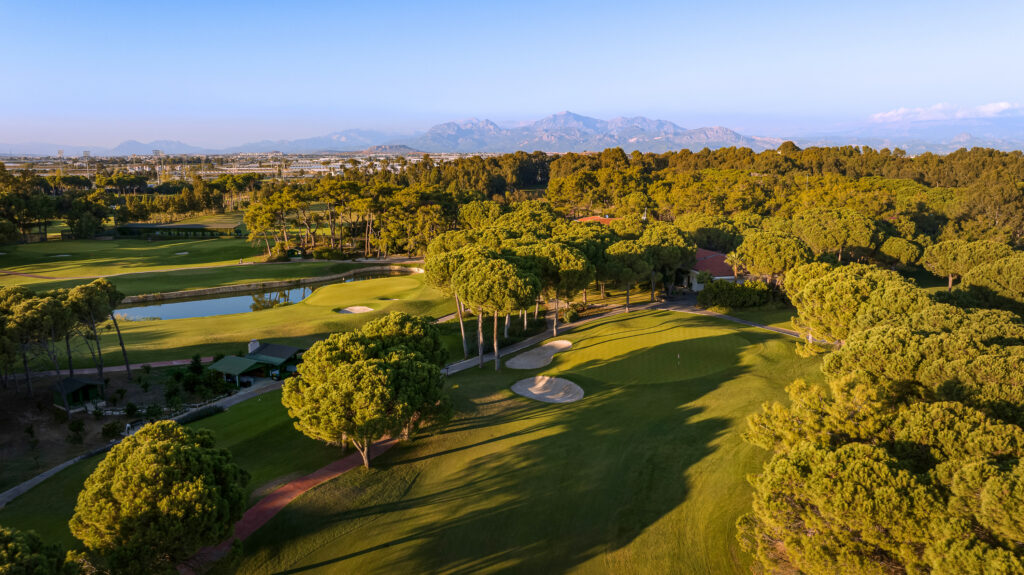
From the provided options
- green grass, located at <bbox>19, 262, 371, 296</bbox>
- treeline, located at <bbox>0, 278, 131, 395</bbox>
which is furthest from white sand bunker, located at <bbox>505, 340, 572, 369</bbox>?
green grass, located at <bbox>19, 262, 371, 296</bbox>

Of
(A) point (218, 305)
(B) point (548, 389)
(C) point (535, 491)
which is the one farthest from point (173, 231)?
(C) point (535, 491)

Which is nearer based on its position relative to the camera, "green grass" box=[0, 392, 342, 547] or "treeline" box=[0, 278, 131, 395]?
"green grass" box=[0, 392, 342, 547]

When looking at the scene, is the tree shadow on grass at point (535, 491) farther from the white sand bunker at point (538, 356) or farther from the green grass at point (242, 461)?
the white sand bunker at point (538, 356)

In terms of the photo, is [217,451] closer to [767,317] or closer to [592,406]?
[592,406]

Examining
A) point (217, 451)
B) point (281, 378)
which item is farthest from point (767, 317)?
point (217, 451)

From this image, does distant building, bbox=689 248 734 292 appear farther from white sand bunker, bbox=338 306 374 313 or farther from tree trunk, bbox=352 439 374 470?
tree trunk, bbox=352 439 374 470

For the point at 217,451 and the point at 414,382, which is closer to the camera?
the point at 217,451
